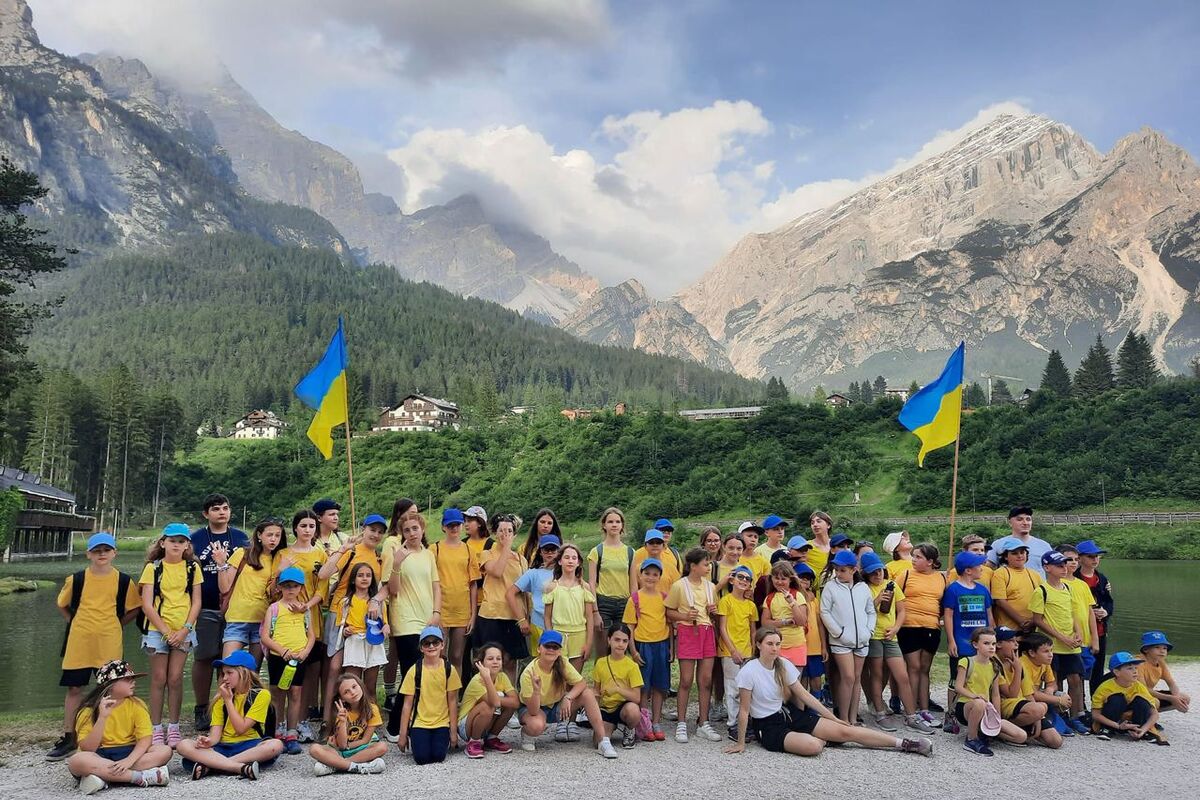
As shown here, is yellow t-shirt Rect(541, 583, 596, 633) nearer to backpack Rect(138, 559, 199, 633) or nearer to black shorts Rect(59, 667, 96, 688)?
backpack Rect(138, 559, 199, 633)

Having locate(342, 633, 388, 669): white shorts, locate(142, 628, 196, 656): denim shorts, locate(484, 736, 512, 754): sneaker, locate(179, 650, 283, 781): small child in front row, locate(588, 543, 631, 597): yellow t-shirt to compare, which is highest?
locate(588, 543, 631, 597): yellow t-shirt

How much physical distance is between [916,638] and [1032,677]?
1139mm

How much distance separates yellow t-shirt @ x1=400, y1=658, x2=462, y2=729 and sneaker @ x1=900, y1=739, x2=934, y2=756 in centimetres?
423

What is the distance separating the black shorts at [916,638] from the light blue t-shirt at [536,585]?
390 cm

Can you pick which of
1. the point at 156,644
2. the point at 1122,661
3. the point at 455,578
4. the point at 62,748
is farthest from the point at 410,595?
the point at 1122,661

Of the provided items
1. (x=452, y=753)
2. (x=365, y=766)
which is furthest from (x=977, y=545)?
(x=365, y=766)

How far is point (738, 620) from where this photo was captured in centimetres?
811

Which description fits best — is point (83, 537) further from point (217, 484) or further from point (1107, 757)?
point (1107, 757)

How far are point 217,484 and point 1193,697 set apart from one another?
82.5 m

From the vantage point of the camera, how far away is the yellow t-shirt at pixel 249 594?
767 cm

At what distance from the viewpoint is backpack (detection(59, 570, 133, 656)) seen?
7238 millimetres

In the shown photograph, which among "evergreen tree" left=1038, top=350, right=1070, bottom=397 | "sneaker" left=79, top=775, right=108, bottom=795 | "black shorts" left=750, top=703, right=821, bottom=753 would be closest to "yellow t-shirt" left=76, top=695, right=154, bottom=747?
"sneaker" left=79, top=775, right=108, bottom=795

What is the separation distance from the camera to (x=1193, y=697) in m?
10.0

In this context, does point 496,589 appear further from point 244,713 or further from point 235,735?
point 235,735
